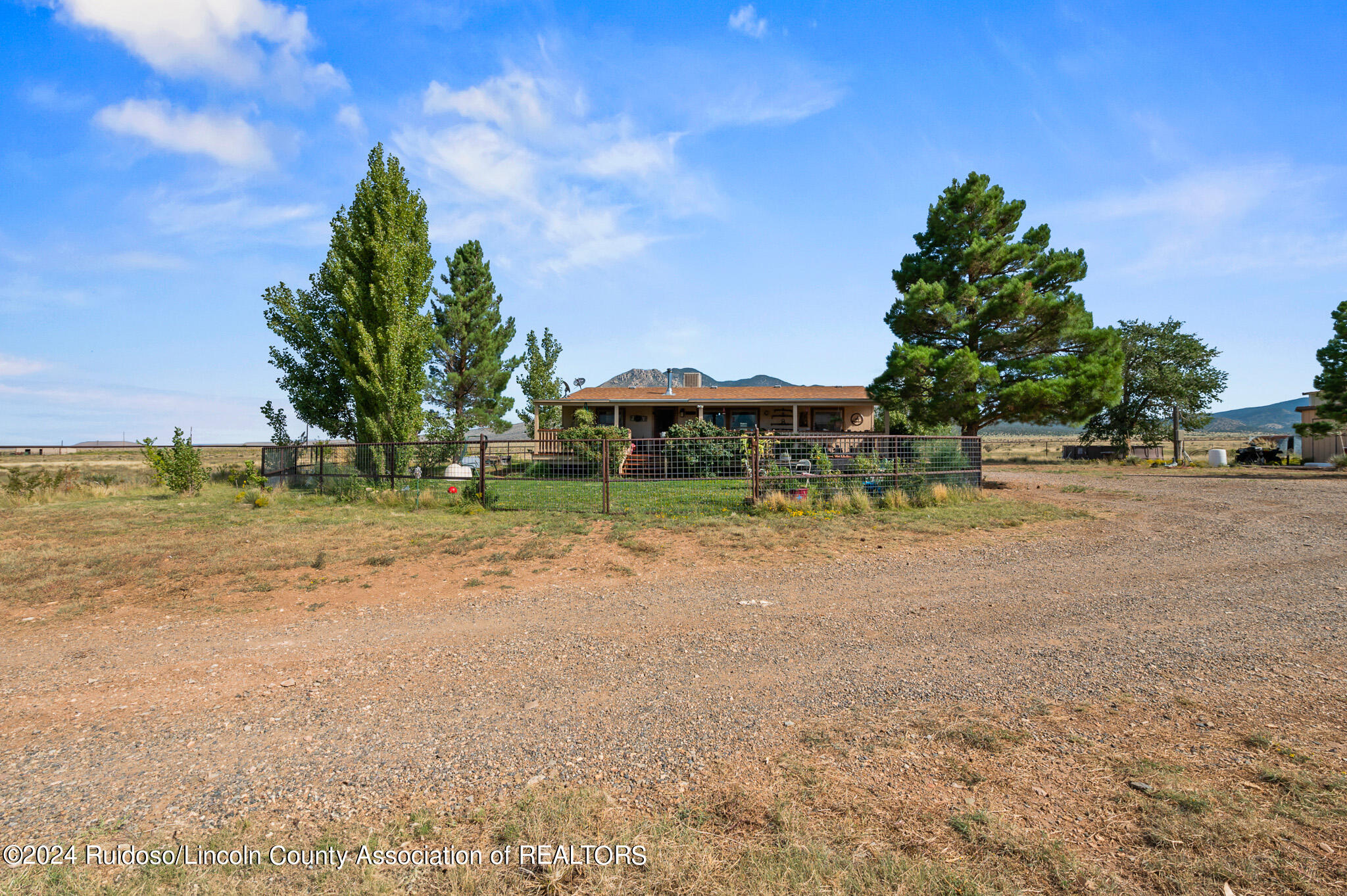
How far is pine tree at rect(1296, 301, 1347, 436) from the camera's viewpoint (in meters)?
25.1

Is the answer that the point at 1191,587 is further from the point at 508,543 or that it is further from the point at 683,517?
the point at 508,543

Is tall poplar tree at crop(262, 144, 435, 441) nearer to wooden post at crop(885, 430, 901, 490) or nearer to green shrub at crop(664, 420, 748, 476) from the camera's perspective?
green shrub at crop(664, 420, 748, 476)

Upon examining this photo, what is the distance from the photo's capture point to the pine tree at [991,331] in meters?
18.3

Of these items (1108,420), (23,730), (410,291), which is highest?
(410,291)

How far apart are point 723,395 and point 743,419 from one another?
1.53m

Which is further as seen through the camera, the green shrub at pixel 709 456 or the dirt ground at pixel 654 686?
the green shrub at pixel 709 456

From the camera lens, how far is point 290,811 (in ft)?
9.50

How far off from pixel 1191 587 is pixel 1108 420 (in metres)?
36.0

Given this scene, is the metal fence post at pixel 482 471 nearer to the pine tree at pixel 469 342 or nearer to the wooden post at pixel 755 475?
the wooden post at pixel 755 475

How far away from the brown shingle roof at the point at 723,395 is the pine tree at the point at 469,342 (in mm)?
5765

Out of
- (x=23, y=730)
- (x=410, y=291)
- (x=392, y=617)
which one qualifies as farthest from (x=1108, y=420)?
(x=23, y=730)

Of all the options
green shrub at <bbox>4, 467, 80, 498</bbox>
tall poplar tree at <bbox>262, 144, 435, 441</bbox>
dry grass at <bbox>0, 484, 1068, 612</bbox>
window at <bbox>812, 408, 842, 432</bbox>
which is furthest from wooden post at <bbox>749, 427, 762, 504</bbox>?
green shrub at <bbox>4, 467, 80, 498</bbox>

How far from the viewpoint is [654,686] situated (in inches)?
171

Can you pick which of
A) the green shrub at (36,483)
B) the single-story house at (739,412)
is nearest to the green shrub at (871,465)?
the single-story house at (739,412)
